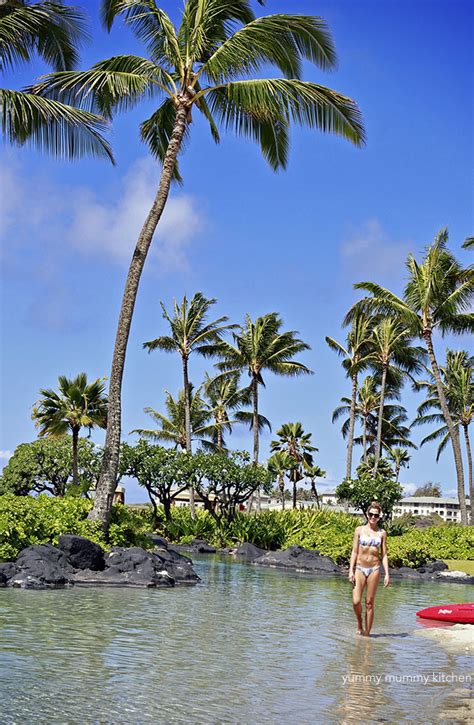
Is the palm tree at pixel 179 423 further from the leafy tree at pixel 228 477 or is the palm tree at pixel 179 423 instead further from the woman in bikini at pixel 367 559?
the woman in bikini at pixel 367 559

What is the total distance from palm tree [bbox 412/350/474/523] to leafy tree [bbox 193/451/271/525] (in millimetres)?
17277

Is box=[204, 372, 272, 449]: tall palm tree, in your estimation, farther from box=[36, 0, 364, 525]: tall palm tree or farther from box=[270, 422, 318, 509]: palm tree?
box=[36, 0, 364, 525]: tall palm tree

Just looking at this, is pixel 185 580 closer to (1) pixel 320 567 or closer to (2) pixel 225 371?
(1) pixel 320 567

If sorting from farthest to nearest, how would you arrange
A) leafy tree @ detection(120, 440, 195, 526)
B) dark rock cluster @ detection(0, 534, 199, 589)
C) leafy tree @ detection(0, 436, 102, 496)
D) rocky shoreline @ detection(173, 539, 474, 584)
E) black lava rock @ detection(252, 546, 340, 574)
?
leafy tree @ detection(0, 436, 102, 496), leafy tree @ detection(120, 440, 195, 526), black lava rock @ detection(252, 546, 340, 574), rocky shoreline @ detection(173, 539, 474, 584), dark rock cluster @ detection(0, 534, 199, 589)

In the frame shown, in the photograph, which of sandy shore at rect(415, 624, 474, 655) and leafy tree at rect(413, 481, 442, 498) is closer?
sandy shore at rect(415, 624, 474, 655)

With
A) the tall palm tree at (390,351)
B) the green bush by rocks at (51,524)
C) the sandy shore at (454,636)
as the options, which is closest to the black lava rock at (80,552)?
the green bush by rocks at (51,524)

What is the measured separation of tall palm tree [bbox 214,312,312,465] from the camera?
4597 centimetres

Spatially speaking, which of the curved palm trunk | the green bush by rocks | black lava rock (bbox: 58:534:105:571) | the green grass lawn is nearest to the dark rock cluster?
black lava rock (bbox: 58:534:105:571)

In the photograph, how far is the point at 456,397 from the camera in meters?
51.1

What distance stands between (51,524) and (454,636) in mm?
9729

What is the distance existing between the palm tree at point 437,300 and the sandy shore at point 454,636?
2379 centimetres

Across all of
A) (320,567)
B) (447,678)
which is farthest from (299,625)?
(320,567)

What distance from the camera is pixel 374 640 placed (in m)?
10.4

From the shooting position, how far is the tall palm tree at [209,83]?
18.9 m
